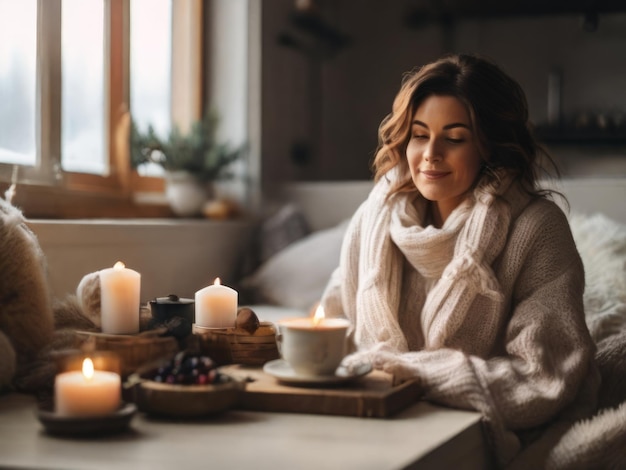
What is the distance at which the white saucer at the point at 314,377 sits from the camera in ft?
3.26

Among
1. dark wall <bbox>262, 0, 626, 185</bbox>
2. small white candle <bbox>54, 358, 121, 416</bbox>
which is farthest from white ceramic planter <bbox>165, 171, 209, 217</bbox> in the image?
small white candle <bbox>54, 358, 121, 416</bbox>

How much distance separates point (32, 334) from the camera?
1.18 m

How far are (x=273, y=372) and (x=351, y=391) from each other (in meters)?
0.10

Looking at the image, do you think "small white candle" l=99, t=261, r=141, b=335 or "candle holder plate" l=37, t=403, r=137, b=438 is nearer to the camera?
"candle holder plate" l=37, t=403, r=137, b=438

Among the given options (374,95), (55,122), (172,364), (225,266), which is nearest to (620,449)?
(172,364)

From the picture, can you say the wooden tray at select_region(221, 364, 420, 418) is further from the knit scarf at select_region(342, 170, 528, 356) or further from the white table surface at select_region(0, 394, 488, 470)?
the knit scarf at select_region(342, 170, 528, 356)

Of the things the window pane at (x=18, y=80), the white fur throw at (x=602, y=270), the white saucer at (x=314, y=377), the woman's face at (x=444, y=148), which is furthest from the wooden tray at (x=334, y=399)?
the window pane at (x=18, y=80)

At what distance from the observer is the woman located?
1.11 meters

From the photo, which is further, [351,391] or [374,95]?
[374,95]

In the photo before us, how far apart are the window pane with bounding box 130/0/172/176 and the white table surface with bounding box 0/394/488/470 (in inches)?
56.5

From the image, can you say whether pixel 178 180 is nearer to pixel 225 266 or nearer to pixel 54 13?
pixel 225 266

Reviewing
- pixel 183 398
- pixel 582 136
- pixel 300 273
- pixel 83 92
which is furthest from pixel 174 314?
pixel 582 136

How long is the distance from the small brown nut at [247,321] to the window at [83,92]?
2.24 feet

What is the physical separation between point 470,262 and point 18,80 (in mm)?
1107
